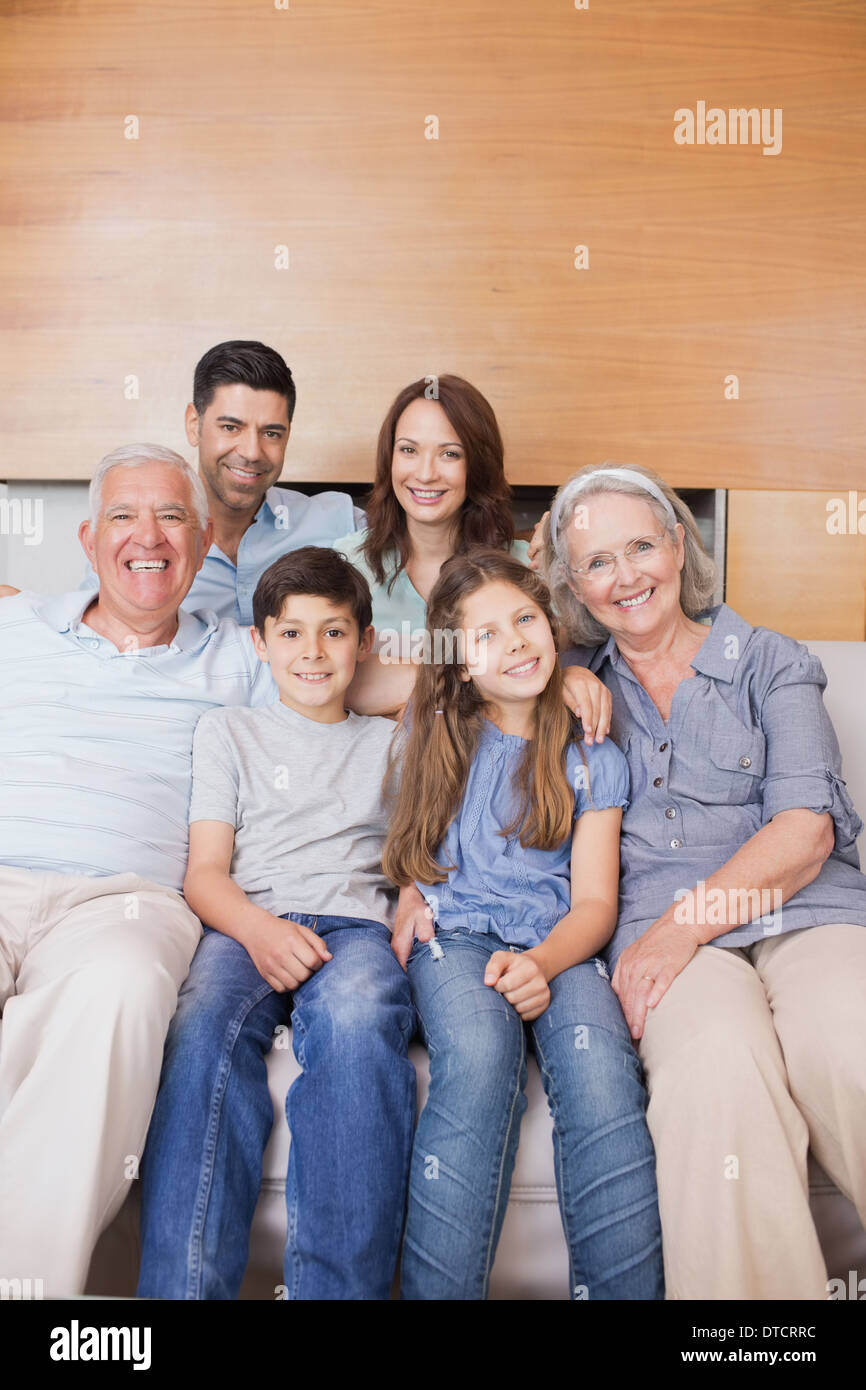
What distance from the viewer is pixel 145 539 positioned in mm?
1900

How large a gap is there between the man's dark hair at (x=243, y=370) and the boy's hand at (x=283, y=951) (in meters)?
1.41

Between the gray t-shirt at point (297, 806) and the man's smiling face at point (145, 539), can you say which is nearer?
the gray t-shirt at point (297, 806)

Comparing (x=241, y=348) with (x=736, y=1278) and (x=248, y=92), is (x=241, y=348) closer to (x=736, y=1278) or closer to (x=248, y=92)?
(x=248, y=92)

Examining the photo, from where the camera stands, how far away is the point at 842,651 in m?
2.13

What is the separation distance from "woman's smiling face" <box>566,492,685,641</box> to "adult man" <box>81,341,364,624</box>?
3.01ft

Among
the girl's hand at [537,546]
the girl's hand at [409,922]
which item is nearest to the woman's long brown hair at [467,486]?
the girl's hand at [537,546]

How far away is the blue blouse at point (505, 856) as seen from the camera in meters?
1.63

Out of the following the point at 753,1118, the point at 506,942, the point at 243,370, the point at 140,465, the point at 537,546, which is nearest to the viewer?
the point at 753,1118

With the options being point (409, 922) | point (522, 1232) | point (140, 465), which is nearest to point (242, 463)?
point (140, 465)

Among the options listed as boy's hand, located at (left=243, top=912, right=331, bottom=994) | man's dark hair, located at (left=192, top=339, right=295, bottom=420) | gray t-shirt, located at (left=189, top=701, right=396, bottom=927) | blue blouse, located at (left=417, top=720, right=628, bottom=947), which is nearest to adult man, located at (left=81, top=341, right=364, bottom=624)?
man's dark hair, located at (left=192, top=339, right=295, bottom=420)

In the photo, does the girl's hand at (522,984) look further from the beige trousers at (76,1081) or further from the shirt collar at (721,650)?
the shirt collar at (721,650)

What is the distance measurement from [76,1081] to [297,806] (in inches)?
21.9

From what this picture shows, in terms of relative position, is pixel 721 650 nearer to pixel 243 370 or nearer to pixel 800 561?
pixel 243 370

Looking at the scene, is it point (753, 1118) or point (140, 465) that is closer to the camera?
point (753, 1118)
